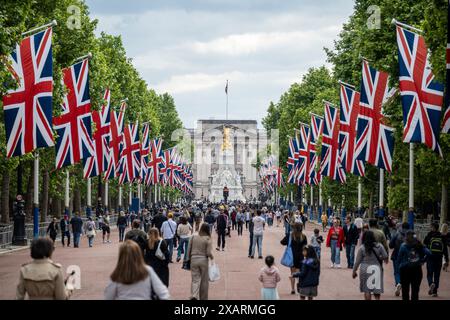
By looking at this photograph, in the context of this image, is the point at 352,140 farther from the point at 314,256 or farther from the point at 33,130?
the point at 314,256

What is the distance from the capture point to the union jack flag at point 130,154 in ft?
178

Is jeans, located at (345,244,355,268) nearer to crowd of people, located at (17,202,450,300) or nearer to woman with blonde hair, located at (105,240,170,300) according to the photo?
crowd of people, located at (17,202,450,300)

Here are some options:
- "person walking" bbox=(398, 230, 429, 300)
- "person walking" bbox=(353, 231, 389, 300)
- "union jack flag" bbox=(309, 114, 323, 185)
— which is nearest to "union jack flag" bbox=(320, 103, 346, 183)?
"union jack flag" bbox=(309, 114, 323, 185)

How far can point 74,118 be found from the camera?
35.5 m

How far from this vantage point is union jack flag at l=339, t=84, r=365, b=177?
37.5 metres

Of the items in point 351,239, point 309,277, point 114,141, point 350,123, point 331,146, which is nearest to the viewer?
point 309,277

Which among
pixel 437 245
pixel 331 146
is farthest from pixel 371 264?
pixel 331 146

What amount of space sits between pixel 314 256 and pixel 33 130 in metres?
14.6

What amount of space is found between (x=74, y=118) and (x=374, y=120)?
11.6 m

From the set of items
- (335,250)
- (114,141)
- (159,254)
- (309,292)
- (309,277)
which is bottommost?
(309,292)

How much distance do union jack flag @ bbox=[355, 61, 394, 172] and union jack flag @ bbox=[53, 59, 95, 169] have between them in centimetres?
1056

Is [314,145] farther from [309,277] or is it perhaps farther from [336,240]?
[309,277]

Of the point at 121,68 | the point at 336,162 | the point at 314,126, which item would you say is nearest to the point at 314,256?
the point at 336,162

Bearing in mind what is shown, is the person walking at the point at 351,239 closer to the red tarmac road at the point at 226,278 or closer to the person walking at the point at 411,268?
the red tarmac road at the point at 226,278
